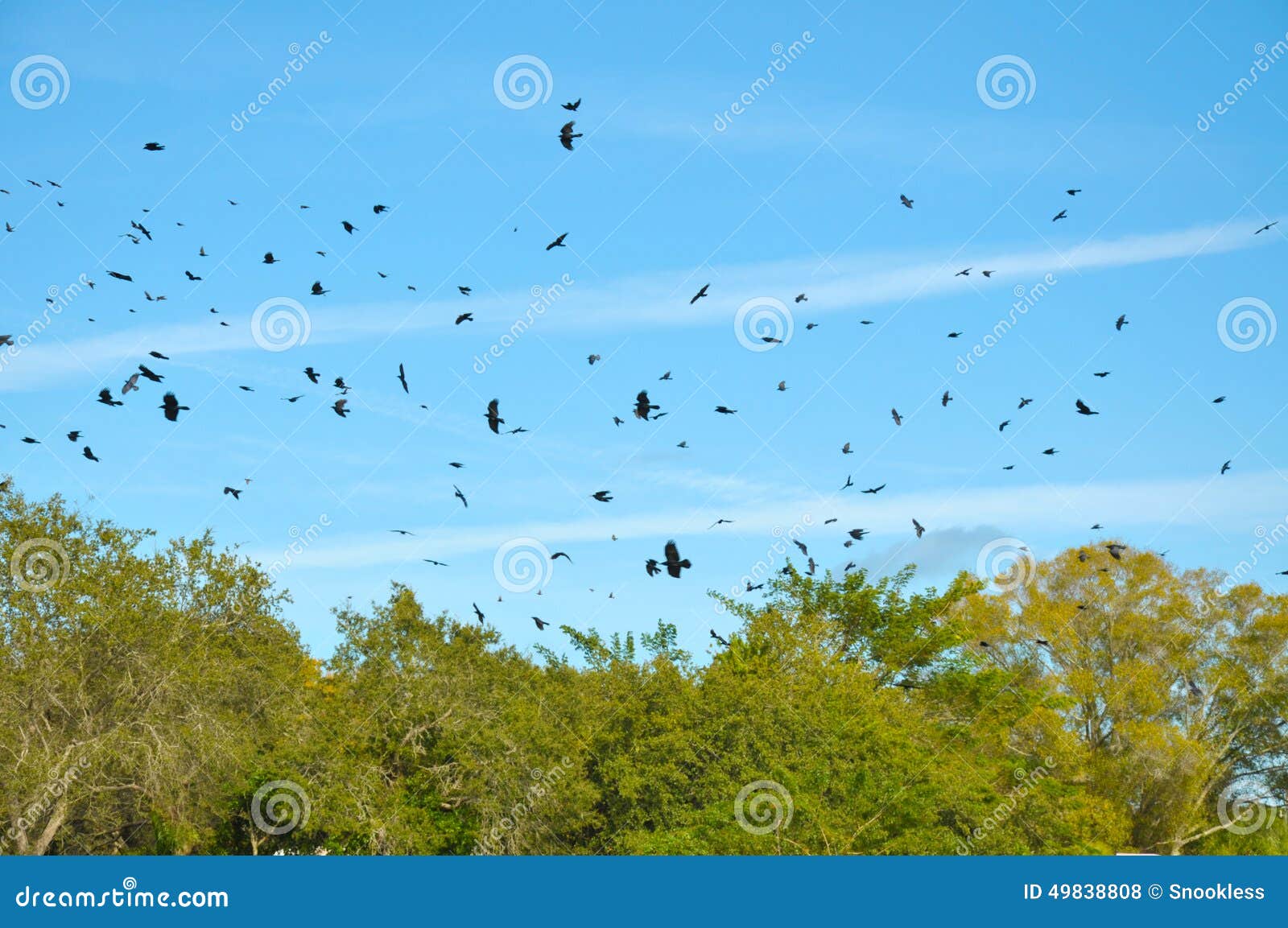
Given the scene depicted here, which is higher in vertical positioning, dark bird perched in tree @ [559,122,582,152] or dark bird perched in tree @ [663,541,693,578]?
dark bird perched in tree @ [559,122,582,152]

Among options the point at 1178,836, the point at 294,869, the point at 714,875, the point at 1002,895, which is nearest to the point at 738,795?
the point at 714,875

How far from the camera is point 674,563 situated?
936 inches

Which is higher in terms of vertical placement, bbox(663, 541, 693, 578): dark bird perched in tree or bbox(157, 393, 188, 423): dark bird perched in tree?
bbox(157, 393, 188, 423): dark bird perched in tree

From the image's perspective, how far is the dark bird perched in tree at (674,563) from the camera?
2370cm

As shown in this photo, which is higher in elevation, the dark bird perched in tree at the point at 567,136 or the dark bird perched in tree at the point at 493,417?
the dark bird perched in tree at the point at 567,136

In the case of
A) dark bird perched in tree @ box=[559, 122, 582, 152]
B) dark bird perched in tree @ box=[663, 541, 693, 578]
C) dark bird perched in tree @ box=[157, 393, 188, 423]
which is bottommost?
dark bird perched in tree @ box=[663, 541, 693, 578]

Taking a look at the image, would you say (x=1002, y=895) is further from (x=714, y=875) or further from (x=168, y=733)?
(x=168, y=733)

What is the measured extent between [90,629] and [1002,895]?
2684cm

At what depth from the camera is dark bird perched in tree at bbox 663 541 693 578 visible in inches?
933

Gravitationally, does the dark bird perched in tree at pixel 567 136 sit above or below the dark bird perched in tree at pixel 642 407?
above

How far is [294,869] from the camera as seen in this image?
3092cm

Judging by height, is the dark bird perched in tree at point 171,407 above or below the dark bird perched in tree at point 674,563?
above

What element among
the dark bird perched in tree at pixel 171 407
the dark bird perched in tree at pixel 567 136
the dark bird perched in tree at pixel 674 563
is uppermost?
the dark bird perched in tree at pixel 567 136

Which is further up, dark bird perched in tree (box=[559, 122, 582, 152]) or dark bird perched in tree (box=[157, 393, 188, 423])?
dark bird perched in tree (box=[559, 122, 582, 152])
